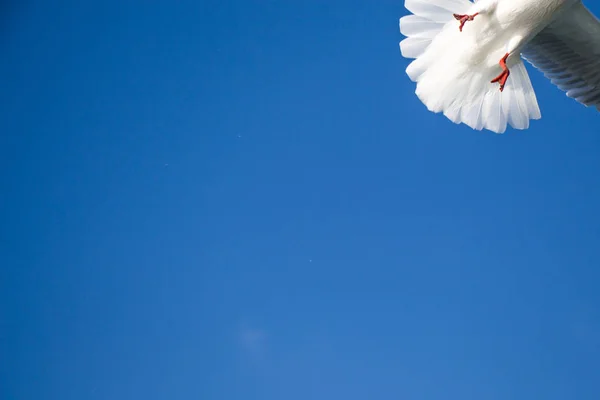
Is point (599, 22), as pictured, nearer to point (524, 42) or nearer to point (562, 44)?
point (562, 44)

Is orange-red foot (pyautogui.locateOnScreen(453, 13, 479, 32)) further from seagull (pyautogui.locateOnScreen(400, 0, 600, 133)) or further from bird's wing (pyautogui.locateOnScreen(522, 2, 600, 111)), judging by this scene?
bird's wing (pyautogui.locateOnScreen(522, 2, 600, 111))

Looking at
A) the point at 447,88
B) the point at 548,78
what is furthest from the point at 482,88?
the point at 548,78

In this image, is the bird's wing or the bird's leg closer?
the bird's leg

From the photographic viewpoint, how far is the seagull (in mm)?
2832

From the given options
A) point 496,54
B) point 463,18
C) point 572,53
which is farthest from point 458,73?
point 572,53

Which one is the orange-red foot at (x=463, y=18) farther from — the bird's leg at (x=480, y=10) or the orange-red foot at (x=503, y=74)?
the orange-red foot at (x=503, y=74)

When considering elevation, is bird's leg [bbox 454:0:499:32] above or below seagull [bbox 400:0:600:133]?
above

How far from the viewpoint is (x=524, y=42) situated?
2857 millimetres

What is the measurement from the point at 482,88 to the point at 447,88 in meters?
0.16

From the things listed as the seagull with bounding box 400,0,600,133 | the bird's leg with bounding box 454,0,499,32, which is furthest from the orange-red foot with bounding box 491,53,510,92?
the bird's leg with bounding box 454,0,499,32

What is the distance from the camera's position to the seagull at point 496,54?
2.83m

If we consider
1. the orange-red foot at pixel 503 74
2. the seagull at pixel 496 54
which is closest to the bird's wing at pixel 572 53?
the seagull at pixel 496 54

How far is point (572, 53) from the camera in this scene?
3.10 meters

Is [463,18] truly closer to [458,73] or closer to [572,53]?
[458,73]
